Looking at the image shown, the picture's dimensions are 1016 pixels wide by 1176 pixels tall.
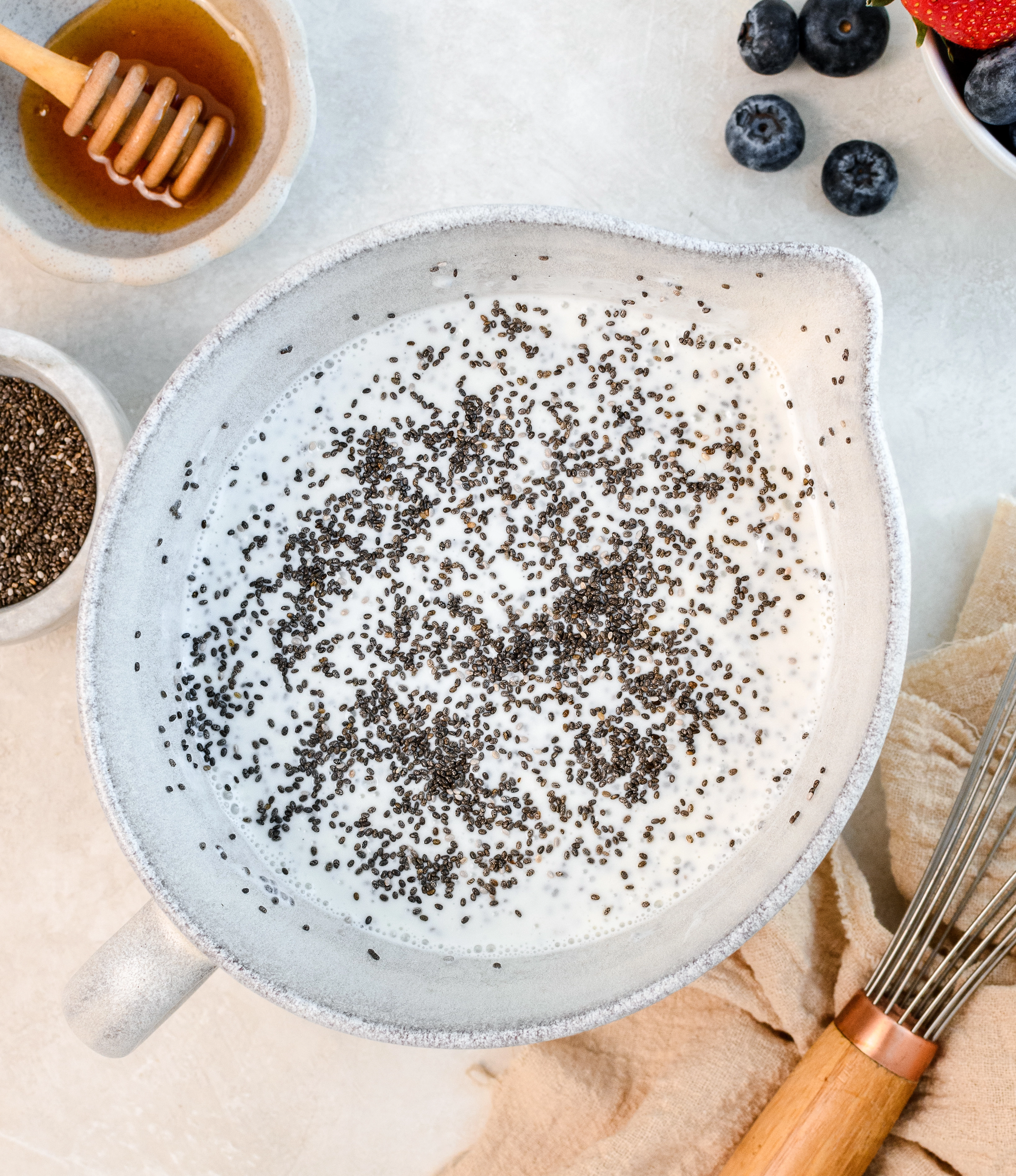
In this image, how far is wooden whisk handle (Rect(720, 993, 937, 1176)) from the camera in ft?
3.66

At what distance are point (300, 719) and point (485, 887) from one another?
0.32 meters

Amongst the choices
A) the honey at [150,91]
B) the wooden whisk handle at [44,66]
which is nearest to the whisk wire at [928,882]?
the honey at [150,91]

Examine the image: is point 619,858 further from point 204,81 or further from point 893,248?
point 204,81

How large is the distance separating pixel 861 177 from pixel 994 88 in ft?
0.63

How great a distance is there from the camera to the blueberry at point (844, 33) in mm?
1246

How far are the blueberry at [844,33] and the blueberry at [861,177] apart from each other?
0.33 feet

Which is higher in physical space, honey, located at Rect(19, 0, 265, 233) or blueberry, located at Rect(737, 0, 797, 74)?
blueberry, located at Rect(737, 0, 797, 74)

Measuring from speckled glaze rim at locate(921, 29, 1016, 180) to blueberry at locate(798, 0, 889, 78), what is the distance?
0.11m

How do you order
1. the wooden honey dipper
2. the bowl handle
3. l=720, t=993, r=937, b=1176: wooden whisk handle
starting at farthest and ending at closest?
the wooden honey dipper
l=720, t=993, r=937, b=1176: wooden whisk handle
the bowl handle

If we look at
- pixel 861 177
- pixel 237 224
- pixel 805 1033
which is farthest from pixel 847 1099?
pixel 237 224

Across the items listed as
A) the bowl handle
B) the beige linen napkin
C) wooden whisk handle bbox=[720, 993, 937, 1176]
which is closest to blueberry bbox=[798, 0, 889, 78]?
the beige linen napkin

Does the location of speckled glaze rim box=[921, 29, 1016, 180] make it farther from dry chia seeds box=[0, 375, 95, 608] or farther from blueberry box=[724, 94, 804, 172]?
dry chia seeds box=[0, 375, 95, 608]

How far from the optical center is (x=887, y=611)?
105 cm

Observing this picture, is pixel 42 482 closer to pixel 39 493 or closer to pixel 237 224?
pixel 39 493
